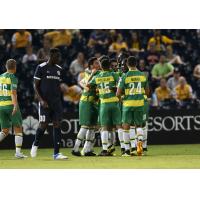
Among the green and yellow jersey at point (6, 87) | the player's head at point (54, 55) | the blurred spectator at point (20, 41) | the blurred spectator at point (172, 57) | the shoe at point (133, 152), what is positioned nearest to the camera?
the player's head at point (54, 55)

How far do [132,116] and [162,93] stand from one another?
297 inches

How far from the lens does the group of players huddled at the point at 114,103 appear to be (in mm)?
16984

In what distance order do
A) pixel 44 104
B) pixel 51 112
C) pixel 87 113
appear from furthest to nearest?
pixel 87 113 → pixel 51 112 → pixel 44 104

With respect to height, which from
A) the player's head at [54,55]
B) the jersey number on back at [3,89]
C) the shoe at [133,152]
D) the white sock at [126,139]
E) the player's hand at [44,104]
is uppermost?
the player's head at [54,55]

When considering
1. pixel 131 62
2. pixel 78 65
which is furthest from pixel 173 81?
pixel 131 62

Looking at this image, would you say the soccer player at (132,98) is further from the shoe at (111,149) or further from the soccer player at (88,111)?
the soccer player at (88,111)

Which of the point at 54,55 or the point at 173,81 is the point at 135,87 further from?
the point at 173,81

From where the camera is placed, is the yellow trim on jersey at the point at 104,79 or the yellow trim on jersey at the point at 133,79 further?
the yellow trim on jersey at the point at 104,79

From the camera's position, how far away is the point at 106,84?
681 inches

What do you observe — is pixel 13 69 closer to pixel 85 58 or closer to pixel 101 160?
pixel 101 160

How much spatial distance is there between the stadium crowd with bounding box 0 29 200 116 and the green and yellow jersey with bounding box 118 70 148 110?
7.33m

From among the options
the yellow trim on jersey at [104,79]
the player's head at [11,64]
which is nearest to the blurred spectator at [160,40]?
the yellow trim on jersey at [104,79]

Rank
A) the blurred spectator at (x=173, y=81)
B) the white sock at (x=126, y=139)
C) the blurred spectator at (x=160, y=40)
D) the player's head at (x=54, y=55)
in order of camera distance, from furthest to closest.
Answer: the blurred spectator at (x=160, y=40)
the blurred spectator at (x=173, y=81)
the white sock at (x=126, y=139)
the player's head at (x=54, y=55)
